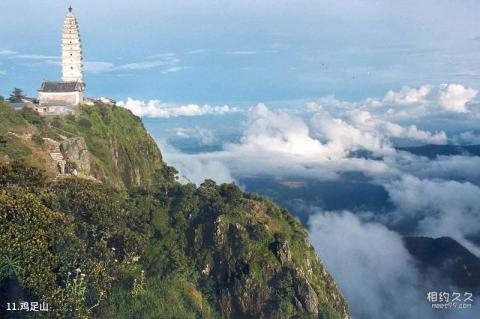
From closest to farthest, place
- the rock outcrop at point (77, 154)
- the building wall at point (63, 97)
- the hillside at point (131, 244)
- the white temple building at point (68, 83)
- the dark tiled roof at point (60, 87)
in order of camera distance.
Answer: the hillside at point (131, 244), the rock outcrop at point (77, 154), the white temple building at point (68, 83), the building wall at point (63, 97), the dark tiled roof at point (60, 87)

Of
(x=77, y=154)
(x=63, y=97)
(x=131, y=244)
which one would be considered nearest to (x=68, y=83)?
(x=63, y=97)

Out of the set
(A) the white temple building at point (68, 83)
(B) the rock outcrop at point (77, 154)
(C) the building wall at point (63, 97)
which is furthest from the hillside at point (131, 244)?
(C) the building wall at point (63, 97)

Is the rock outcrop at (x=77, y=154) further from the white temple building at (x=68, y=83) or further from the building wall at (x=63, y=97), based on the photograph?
the building wall at (x=63, y=97)

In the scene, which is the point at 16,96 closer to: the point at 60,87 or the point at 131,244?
the point at 60,87

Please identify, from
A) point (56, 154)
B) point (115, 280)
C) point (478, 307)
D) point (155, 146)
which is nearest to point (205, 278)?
point (115, 280)

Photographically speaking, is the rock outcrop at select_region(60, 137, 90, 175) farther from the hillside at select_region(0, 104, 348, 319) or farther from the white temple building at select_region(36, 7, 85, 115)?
the white temple building at select_region(36, 7, 85, 115)

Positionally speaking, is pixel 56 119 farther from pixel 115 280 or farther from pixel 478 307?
pixel 478 307

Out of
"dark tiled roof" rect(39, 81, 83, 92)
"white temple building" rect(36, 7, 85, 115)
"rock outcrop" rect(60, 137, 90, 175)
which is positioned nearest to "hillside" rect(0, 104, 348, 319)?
"rock outcrop" rect(60, 137, 90, 175)
